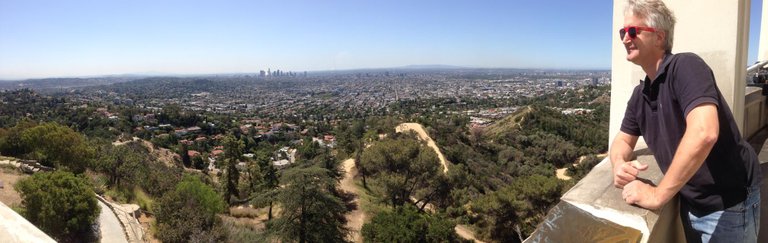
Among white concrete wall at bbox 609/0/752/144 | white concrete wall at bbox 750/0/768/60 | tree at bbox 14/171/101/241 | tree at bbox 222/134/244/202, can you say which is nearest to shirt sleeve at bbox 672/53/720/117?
white concrete wall at bbox 609/0/752/144

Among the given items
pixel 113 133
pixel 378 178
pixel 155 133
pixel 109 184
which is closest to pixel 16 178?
pixel 109 184

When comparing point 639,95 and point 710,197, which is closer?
point 710,197

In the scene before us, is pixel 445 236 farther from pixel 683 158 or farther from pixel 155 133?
pixel 155 133

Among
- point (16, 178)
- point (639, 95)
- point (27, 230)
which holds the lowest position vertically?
point (16, 178)

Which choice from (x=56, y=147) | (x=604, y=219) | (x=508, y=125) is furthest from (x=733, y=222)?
(x=508, y=125)

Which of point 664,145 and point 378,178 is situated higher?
point 664,145

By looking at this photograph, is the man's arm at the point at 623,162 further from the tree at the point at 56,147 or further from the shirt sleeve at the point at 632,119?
the tree at the point at 56,147
